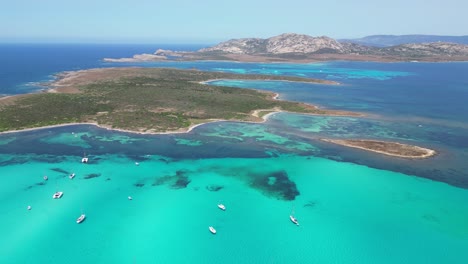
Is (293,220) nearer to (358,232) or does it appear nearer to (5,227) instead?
(358,232)

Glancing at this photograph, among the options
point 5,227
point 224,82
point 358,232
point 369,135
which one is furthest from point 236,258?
point 224,82

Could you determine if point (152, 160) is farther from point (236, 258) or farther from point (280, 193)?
point (236, 258)

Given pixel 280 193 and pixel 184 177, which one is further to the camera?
pixel 184 177

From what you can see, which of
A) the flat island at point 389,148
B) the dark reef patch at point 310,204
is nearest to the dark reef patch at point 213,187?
the dark reef patch at point 310,204

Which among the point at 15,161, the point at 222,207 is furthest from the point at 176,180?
the point at 15,161

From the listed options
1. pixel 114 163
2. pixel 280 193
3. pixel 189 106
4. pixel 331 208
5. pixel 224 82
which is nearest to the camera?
pixel 331 208

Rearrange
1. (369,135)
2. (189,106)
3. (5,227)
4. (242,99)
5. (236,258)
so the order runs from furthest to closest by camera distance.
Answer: (242,99) < (189,106) < (369,135) < (5,227) < (236,258)
